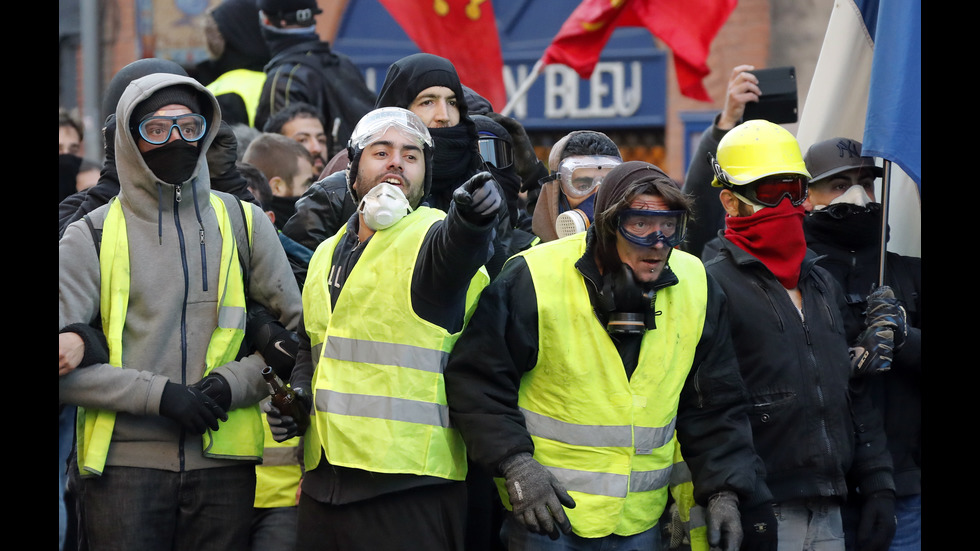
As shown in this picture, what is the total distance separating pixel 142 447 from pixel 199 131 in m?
1.07

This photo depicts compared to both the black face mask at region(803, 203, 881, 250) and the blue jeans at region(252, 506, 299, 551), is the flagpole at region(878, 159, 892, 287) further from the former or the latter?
the blue jeans at region(252, 506, 299, 551)

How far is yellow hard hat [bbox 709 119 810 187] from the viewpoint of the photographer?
4.61m

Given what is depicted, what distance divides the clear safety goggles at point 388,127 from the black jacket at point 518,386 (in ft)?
1.76

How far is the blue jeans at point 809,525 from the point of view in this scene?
4.32 m

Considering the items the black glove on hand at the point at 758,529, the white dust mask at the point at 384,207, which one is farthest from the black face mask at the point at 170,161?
the black glove on hand at the point at 758,529

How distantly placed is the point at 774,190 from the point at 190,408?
2.23m

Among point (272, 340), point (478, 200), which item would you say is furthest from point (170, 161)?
point (478, 200)

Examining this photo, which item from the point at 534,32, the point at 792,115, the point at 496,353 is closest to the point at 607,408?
the point at 496,353

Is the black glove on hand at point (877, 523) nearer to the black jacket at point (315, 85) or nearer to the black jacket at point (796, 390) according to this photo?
the black jacket at point (796, 390)

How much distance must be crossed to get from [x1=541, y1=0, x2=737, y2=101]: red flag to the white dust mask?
3450 millimetres

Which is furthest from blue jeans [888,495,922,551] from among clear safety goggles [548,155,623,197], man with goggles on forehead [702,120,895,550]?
clear safety goggles [548,155,623,197]

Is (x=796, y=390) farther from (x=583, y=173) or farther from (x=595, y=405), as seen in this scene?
(x=583, y=173)

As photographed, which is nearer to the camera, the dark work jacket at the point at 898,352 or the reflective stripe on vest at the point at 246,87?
the dark work jacket at the point at 898,352

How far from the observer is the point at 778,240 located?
455 centimetres
